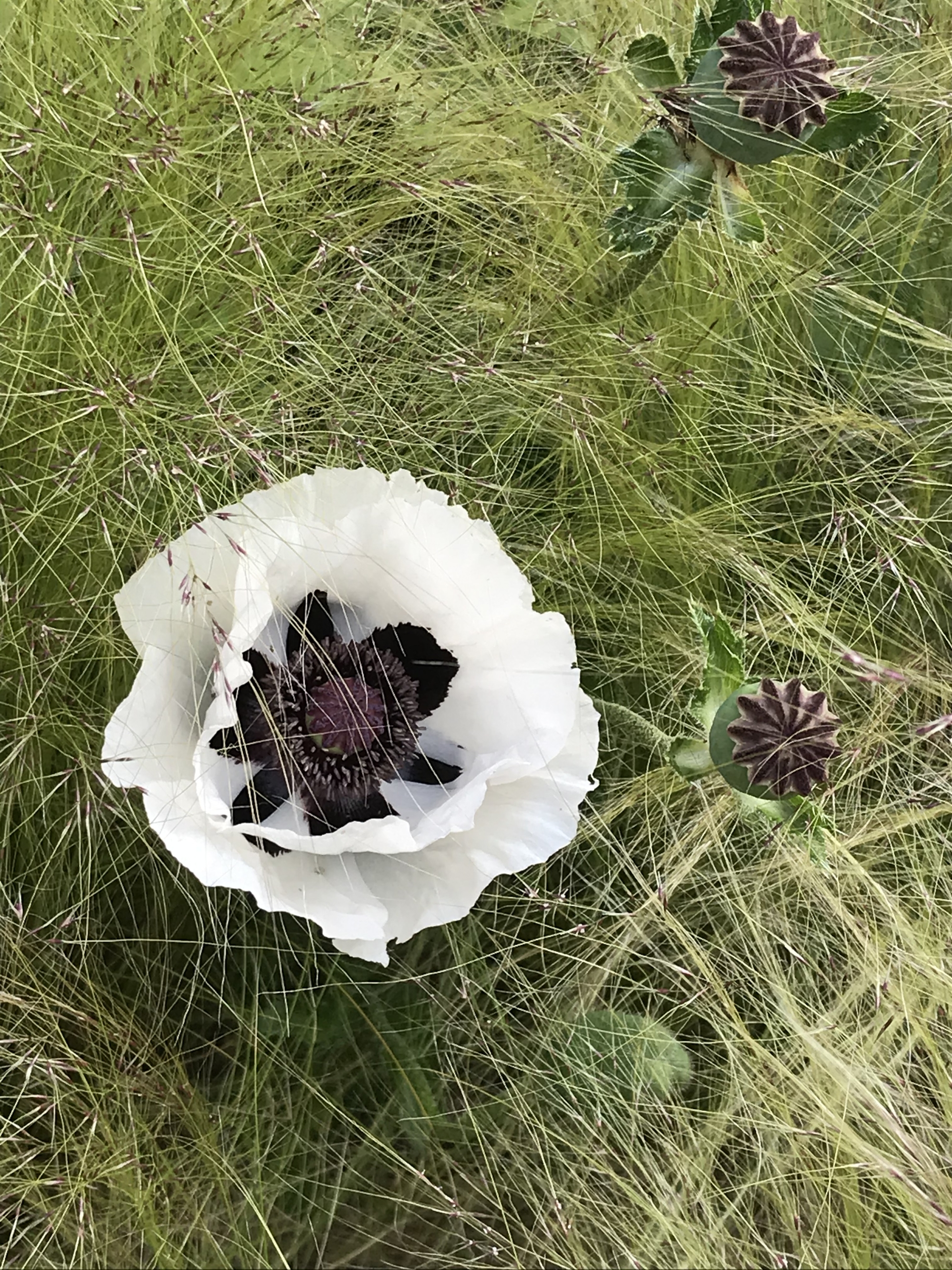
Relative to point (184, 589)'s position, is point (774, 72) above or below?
above

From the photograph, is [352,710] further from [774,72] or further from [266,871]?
[774,72]

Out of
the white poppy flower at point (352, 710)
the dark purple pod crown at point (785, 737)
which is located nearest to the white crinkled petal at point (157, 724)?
the white poppy flower at point (352, 710)

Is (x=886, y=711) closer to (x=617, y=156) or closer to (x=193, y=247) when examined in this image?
(x=617, y=156)

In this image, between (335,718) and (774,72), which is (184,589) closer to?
(335,718)

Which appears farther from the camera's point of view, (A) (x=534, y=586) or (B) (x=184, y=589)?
(A) (x=534, y=586)

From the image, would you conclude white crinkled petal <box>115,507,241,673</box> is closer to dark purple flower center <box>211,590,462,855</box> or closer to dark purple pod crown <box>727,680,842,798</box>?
dark purple flower center <box>211,590,462,855</box>

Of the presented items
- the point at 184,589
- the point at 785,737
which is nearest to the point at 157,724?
the point at 184,589

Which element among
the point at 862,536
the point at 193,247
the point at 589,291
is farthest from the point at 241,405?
the point at 862,536

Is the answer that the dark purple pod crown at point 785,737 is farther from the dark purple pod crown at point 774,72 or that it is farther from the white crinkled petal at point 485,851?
the dark purple pod crown at point 774,72

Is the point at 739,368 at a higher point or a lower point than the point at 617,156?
lower
